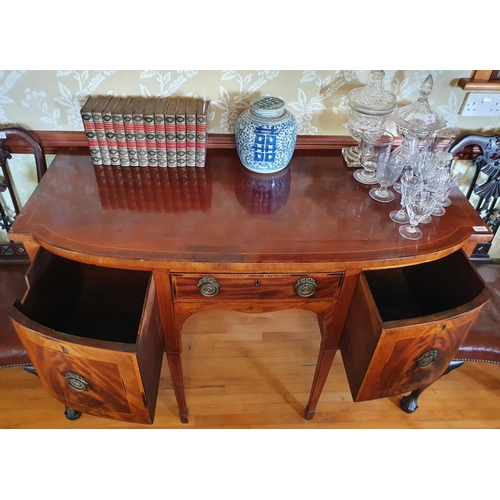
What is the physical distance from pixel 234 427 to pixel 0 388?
0.80m

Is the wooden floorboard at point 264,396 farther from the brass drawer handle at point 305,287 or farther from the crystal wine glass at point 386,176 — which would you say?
the crystal wine glass at point 386,176

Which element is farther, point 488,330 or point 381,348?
point 488,330

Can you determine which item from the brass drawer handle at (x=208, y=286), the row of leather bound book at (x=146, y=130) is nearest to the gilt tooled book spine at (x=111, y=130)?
the row of leather bound book at (x=146, y=130)

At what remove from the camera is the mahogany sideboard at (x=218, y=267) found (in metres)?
0.93

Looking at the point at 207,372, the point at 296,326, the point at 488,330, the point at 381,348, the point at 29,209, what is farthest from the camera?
→ the point at 296,326

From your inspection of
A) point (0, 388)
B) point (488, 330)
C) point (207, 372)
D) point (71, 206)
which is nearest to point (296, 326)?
point (207, 372)

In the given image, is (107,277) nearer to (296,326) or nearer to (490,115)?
(296,326)

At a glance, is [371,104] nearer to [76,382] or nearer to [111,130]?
[111,130]

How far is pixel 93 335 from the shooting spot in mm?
1185

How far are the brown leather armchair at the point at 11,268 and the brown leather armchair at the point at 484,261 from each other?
118cm

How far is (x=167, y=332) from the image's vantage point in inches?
44.0

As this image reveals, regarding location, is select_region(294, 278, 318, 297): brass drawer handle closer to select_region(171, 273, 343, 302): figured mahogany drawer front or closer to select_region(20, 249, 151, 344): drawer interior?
select_region(171, 273, 343, 302): figured mahogany drawer front

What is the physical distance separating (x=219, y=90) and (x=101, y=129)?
346 mm

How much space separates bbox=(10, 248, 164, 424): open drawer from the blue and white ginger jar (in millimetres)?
445
